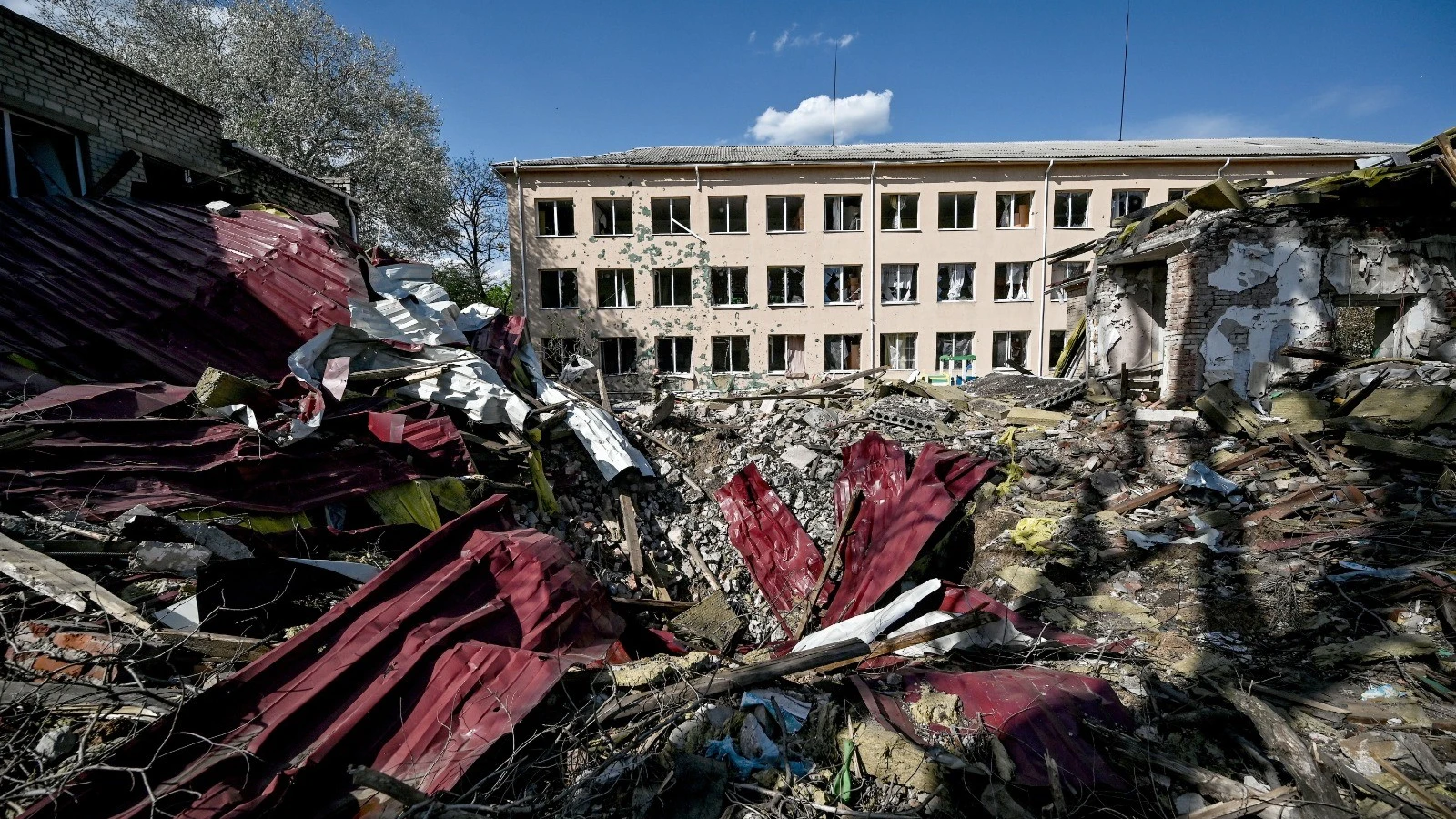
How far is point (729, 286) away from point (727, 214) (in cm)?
243

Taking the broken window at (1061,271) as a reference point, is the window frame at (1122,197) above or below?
above

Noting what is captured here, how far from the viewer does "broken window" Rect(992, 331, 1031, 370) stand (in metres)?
20.1

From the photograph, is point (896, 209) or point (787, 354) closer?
point (896, 209)

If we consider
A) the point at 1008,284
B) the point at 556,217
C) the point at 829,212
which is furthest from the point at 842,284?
the point at 556,217

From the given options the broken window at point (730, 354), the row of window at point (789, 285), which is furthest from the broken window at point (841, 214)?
the broken window at point (730, 354)

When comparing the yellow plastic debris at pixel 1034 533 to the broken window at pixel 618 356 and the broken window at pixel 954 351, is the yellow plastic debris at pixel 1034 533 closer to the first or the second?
the broken window at pixel 954 351

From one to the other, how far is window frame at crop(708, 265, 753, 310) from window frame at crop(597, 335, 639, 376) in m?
3.00

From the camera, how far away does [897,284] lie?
66.1ft

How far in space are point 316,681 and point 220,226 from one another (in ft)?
24.9

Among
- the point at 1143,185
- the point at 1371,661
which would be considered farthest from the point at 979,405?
the point at 1143,185

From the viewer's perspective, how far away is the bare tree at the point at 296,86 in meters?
16.3

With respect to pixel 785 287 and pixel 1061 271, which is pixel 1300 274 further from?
pixel 785 287

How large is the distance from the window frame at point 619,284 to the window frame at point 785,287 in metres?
4.70

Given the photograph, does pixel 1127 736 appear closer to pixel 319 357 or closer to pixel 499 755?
pixel 499 755
